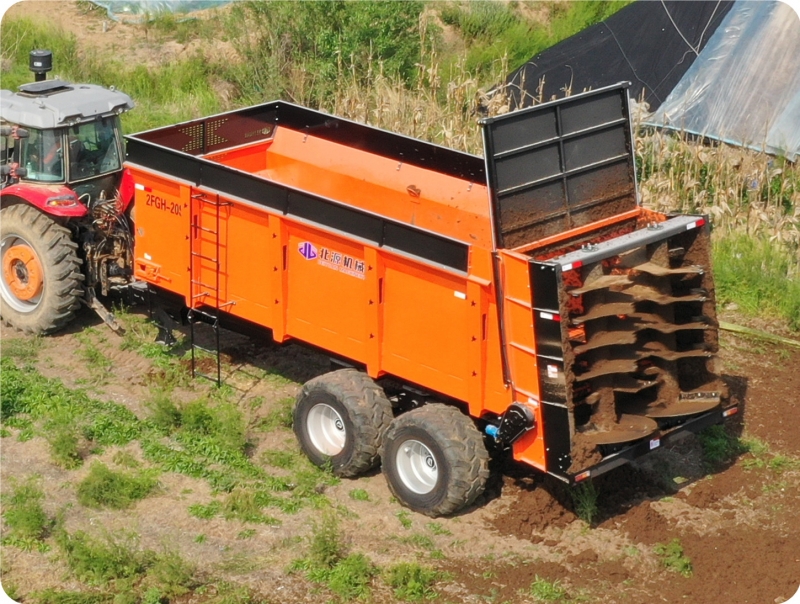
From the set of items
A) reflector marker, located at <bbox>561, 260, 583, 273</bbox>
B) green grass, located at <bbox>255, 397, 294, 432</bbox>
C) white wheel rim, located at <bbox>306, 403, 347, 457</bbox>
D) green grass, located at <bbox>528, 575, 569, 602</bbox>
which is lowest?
green grass, located at <bbox>528, 575, 569, 602</bbox>

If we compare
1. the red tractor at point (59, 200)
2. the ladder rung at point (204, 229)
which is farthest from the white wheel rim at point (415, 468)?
the red tractor at point (59, 200)

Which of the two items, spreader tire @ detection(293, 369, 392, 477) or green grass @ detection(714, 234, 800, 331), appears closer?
spreader tire @ detection(293, 369, 392, 477)

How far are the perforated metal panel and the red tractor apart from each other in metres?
4.15

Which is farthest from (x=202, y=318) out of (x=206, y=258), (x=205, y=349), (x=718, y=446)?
(x=718, y=446)

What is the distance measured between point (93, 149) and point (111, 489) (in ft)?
12.6

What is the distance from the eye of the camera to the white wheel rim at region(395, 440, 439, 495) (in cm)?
811

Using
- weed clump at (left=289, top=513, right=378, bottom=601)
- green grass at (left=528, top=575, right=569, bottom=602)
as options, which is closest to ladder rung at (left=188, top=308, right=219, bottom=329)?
weed clump at (left=289, top=513, right=378, bottom=601)

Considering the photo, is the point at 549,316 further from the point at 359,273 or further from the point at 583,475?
the point at 359,273

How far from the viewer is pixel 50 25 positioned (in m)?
19.2

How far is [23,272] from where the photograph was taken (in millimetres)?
10891

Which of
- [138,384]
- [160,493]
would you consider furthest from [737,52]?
[160,493]

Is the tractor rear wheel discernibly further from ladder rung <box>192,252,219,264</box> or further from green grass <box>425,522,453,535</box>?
green grass <box>425,522,453,535</box>

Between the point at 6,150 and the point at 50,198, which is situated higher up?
the point at 6,150

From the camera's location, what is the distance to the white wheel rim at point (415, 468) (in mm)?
8109
